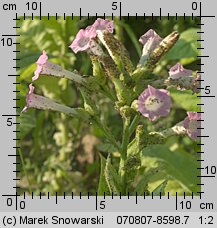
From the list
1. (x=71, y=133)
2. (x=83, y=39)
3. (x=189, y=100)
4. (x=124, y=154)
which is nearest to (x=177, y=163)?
(x=189, y=100)

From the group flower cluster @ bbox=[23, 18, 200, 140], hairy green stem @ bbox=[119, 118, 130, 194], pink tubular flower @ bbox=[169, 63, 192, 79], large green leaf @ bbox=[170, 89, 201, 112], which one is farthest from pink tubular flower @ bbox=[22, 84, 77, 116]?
large green leaf @ bbox=[170, 89, 201, 112]

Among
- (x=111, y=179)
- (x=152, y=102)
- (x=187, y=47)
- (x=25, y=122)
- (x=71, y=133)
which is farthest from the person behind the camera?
(x=71, y=133)

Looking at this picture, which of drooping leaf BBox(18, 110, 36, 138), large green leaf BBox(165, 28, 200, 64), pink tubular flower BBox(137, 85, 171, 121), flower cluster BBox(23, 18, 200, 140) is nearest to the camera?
pink tubular flower BBox(137, 85, 171, 121)

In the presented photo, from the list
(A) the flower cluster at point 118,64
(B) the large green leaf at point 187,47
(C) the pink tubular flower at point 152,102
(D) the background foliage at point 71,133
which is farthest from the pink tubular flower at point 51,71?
(B) the large green leaf at point 187,47

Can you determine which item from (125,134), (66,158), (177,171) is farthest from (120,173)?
(66,158)

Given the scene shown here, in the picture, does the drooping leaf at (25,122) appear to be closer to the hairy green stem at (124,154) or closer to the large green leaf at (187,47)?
the large green leaf at (187,47)

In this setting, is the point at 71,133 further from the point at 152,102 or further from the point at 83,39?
the point at 152,102

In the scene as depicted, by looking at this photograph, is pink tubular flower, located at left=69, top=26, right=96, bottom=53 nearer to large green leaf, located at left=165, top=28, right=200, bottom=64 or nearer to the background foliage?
the background foliage
